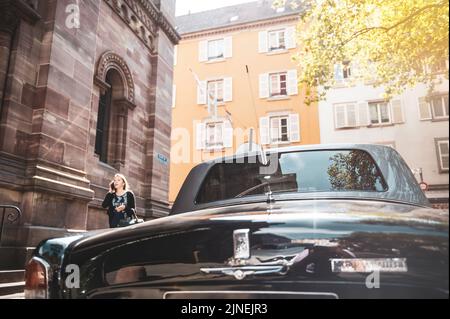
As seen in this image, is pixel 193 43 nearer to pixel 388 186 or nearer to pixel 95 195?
pixel 95 195

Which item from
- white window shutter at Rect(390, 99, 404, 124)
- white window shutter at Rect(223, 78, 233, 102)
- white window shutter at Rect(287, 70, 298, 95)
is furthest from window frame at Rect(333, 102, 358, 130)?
white window shutter at Rect(223, 78, 233, 102)

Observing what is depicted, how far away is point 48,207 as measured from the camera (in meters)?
7.78

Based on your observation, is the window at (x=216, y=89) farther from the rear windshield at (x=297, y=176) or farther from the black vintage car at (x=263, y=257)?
the black vintage car at (x=263, y=257)

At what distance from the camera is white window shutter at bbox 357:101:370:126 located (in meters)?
23.1

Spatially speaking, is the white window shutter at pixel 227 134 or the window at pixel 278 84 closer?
the white window shutter at pixel 227 134

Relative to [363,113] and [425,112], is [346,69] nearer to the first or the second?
[425,112]

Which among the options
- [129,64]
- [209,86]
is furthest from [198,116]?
[129,64]

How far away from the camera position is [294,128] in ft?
81.2

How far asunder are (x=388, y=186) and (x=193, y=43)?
28401 millimetres

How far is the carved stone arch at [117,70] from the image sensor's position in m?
10.7

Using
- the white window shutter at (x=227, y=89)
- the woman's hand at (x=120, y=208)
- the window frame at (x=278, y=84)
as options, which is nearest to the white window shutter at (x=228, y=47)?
the white window shutter at (x=227, y=89)

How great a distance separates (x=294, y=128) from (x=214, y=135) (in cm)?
533

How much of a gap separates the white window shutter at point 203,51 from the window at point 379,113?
11959mm

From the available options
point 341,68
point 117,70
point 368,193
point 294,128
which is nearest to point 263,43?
point 294,128
